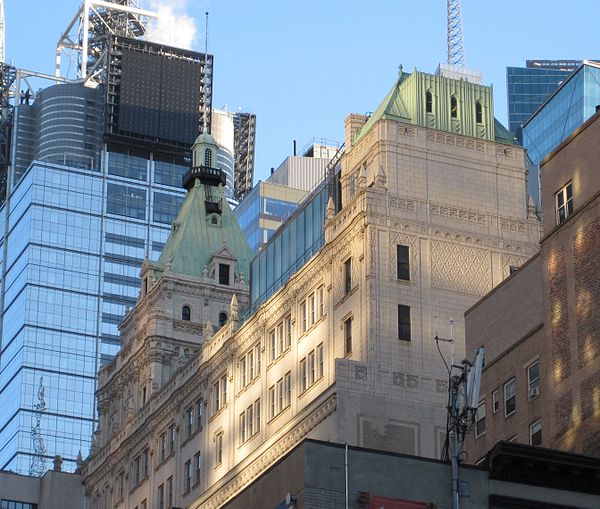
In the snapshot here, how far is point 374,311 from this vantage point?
10750cm

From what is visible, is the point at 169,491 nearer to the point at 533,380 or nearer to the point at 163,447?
the point at 163,447

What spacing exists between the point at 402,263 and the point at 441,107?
12.2 m

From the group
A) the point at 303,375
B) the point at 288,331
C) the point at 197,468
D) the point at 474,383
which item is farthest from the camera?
the point at 197,468

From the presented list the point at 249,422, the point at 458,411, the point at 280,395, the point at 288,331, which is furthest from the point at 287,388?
the point at 458,411

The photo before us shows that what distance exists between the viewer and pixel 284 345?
117 meters

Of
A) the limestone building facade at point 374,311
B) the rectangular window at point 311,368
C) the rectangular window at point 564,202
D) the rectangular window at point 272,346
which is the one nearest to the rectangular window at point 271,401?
the limestone building facade at point 374,311

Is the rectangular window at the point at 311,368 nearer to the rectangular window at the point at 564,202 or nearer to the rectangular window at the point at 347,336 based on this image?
the rectangular window at the point at 347,336

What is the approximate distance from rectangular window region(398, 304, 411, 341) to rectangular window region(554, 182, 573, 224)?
23576 mm

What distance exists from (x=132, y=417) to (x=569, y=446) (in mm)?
66405

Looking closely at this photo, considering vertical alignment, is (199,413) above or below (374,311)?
above

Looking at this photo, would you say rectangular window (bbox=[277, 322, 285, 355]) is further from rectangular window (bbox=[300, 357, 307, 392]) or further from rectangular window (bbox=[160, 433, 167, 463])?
rectangular window (bbox=[160, 433, 167, 463])

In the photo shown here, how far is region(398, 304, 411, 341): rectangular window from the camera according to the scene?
108 meters

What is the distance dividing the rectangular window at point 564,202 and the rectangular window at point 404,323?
23576 mm

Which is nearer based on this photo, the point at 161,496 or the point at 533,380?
the point at 533,380
